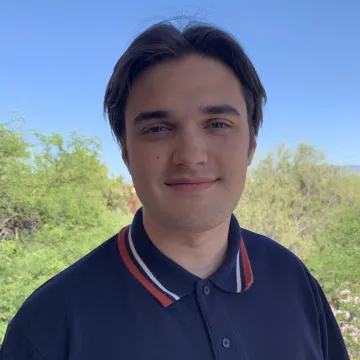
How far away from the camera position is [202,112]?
55 cm

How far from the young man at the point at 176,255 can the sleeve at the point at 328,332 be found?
0.05m

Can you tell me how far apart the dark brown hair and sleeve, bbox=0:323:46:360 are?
13.1 inches

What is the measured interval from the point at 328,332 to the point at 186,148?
1.53ft

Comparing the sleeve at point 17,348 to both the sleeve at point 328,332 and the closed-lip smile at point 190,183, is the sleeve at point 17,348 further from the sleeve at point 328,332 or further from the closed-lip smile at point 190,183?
the sleeve at point 328,332

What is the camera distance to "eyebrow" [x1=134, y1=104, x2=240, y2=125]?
1.81 feet

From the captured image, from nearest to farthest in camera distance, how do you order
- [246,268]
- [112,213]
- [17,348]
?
[17,348], [246,268], [112,213]

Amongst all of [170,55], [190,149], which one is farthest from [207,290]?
[170,55]

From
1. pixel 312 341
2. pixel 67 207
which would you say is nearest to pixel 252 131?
pixel 312 341

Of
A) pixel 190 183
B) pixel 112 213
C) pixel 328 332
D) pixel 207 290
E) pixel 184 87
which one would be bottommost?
pixel 328 332

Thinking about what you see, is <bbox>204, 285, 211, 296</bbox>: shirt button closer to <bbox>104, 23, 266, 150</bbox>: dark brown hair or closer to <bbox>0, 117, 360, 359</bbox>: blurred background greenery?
<bbox>104, 23, 266, 150</bbox>: dark brown hair

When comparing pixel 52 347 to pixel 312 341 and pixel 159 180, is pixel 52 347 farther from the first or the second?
pixel 312 341

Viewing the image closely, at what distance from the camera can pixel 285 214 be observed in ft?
6.46

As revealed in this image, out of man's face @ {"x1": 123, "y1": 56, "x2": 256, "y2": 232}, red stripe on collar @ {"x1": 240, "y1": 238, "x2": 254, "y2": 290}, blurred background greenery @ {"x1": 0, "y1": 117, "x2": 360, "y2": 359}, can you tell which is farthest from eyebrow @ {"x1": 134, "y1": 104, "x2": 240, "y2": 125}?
blurred background greenery @ {"x1": 0, "y1": 117, "x2": 360, "y2": 359}

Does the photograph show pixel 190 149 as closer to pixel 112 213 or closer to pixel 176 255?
pixel 176 255
